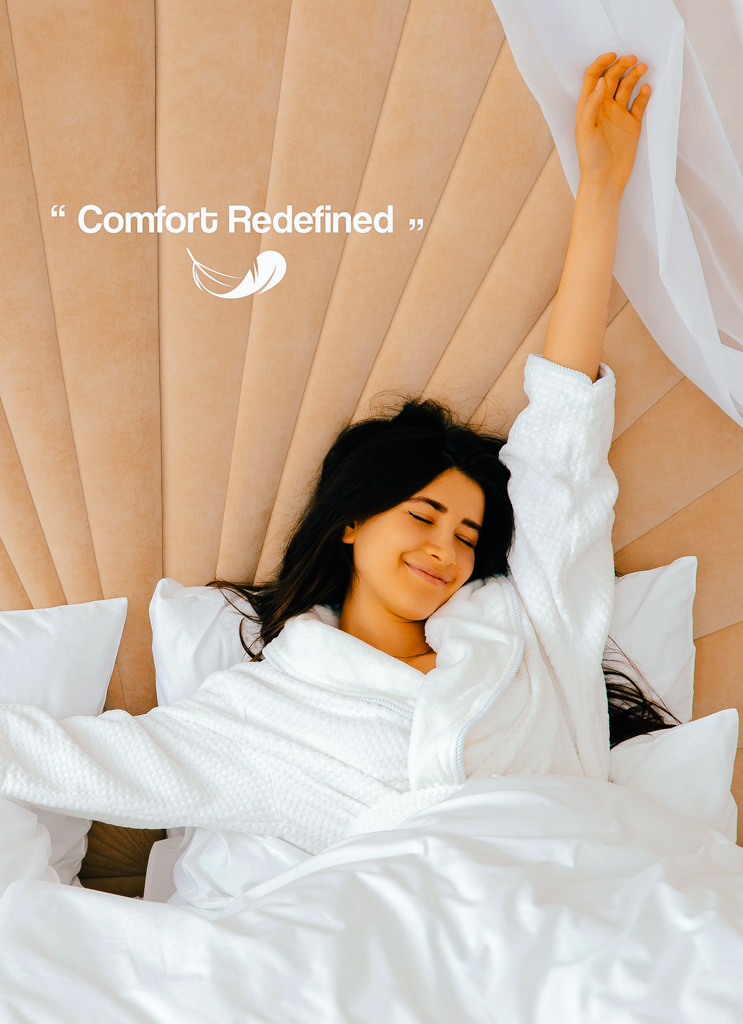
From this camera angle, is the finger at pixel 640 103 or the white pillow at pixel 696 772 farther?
the white pillow at pixel 696 772

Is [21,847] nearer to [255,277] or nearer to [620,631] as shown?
[255,277]

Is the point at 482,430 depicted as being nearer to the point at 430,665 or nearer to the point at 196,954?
the point at 430,665

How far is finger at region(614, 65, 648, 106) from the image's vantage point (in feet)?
3.06

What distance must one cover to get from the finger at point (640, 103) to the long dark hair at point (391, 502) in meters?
0.51

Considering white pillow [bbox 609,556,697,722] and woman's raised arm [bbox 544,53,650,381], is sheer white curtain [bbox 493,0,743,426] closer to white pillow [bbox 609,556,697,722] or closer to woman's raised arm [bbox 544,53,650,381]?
woman's raised arm [bbox 544,53,650,381]

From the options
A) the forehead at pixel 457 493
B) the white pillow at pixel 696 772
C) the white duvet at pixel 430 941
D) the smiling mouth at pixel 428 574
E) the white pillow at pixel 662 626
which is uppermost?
the forehead at pixel 457 493

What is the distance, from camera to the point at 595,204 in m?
1.05

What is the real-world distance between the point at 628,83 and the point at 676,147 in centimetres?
11

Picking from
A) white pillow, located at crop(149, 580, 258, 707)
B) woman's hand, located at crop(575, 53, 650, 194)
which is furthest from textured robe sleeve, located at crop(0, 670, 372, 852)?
woman's hand, located at crop(575, 53, 650, 194)

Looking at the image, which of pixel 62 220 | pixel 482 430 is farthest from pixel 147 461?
pixel 482 430

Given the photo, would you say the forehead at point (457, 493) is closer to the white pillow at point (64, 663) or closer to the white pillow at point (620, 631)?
the white pillow at point (620, 631)

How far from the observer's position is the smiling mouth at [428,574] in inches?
47.2

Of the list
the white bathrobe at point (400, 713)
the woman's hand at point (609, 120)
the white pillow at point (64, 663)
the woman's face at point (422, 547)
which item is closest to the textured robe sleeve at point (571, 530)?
the white bathrobe at point (400, 713)

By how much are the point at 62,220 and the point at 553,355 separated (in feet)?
2.50
